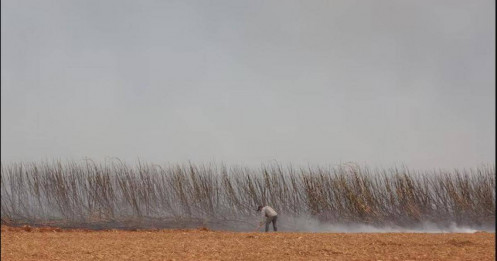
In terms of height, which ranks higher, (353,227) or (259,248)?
(259,248)

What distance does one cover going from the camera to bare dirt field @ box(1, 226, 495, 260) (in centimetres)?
745

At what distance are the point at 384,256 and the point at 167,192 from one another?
972 cm

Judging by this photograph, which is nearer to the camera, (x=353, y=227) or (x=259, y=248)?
(x=259, y=248)

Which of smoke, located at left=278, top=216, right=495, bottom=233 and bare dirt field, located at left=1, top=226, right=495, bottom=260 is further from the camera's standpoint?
smoke, located at left=278, top=216, right=495, bottom=233

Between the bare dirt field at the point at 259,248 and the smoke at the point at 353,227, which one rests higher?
the bare dirt field at the point at 259,248

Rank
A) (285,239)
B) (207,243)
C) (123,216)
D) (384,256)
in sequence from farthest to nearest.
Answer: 1. (123,216)
2. (285,239)
3. (207,243)
4. (384,256)

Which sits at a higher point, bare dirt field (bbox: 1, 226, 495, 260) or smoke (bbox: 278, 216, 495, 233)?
bare dirt field (bbox: 1, 226, 495, 260)

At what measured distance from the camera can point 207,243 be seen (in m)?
8.91

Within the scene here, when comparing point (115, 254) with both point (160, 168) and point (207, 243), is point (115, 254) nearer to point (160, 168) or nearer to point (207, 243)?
point (207, 243)

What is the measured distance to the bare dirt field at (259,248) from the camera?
7449 millimetres

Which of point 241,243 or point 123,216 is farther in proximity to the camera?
point 123,216

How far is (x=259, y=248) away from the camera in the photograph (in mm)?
8250

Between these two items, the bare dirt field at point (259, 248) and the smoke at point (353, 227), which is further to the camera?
the smoke at point (353, 227)

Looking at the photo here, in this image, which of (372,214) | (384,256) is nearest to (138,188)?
(372,214)
